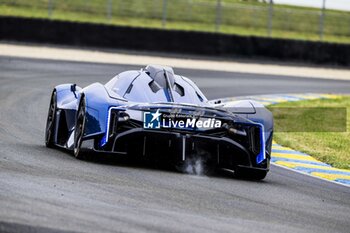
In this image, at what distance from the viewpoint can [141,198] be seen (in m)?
8.71

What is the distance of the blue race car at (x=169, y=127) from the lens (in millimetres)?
10578

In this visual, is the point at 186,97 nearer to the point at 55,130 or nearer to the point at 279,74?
the point at 55,130

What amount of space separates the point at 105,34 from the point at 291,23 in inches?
416

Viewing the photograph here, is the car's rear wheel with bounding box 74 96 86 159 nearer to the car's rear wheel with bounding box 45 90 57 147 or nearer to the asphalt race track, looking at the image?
the asphalt race track

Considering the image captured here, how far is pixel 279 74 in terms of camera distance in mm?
31406

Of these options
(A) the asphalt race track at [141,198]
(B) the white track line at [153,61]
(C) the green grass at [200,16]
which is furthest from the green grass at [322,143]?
(C) the green grass at [200,16]

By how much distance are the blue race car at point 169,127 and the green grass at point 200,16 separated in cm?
2346

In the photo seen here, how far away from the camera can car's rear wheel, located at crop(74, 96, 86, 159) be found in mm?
11180

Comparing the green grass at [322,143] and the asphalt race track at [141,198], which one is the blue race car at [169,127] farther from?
the green grass at [322,143]

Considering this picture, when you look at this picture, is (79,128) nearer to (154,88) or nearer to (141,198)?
(154,88)

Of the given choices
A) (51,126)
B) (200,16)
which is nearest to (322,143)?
(51,126)

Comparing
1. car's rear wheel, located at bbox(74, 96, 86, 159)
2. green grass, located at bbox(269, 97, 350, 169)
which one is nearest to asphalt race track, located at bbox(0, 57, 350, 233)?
car's rear wheel, located at bbox(74, 96, 86, 159)

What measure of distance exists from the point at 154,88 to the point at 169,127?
1.17m

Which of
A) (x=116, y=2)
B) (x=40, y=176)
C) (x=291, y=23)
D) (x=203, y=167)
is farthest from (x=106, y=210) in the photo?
(x=291, y=23)
